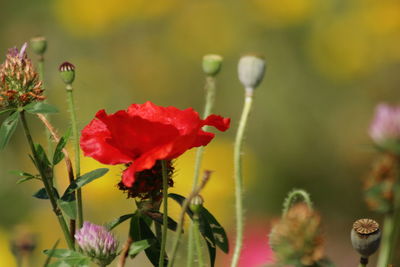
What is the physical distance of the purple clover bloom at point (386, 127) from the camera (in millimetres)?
516

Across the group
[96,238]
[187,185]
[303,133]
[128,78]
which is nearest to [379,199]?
[96,238]

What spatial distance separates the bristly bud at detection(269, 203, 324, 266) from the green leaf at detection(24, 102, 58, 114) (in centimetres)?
26

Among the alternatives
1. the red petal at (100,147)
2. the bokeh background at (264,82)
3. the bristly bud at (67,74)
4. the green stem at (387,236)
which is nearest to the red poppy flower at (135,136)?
the red petal at (100,147)

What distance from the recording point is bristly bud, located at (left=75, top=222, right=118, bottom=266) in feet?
2.26

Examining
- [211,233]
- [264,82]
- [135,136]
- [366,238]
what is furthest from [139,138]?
[264,82]

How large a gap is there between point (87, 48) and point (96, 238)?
228 centimetres

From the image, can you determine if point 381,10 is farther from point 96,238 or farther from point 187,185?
point 96,238

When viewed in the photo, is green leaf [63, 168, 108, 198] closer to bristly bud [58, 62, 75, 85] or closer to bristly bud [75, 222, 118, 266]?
bristly bud [75, 222, 118, 266]

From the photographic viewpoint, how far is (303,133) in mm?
2635

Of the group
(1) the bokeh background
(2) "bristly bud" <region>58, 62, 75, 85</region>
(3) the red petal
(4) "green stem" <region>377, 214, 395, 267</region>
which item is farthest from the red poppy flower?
(1) the bokeh background

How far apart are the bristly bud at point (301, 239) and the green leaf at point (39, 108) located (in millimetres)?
258

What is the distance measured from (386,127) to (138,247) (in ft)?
0.88

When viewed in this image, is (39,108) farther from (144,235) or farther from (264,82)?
(264,82)

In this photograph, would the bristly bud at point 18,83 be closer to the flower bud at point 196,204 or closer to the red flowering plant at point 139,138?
the red flowering plant at point 139,138
